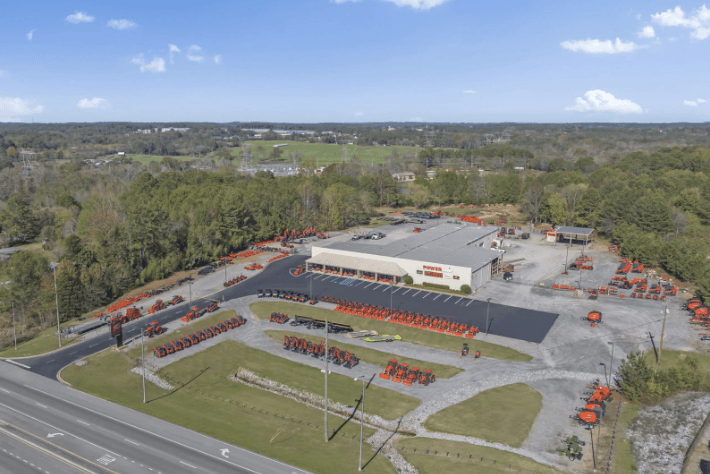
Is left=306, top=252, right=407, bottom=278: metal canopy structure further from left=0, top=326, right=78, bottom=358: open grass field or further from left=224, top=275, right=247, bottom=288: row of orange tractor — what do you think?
left=0, top=326, right=78, bottom=358: open grass field

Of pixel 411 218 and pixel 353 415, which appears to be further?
pixel 411 218

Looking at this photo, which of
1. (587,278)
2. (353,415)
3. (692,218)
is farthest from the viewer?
(692,218)

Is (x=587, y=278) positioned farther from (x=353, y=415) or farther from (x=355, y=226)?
(x=355, y=226)

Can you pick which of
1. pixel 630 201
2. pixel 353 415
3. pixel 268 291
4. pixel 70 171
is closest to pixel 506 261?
pixel 630 201

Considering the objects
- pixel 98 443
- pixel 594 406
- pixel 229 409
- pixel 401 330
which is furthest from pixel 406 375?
pixel 98 443

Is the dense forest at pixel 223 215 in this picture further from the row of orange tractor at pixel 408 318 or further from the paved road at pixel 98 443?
the row of orange tractor at pixel 408 318

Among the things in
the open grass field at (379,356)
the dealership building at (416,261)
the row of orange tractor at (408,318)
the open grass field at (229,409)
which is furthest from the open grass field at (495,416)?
the dealership building at (416,261)

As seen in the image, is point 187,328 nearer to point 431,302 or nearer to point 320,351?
point 320,351
